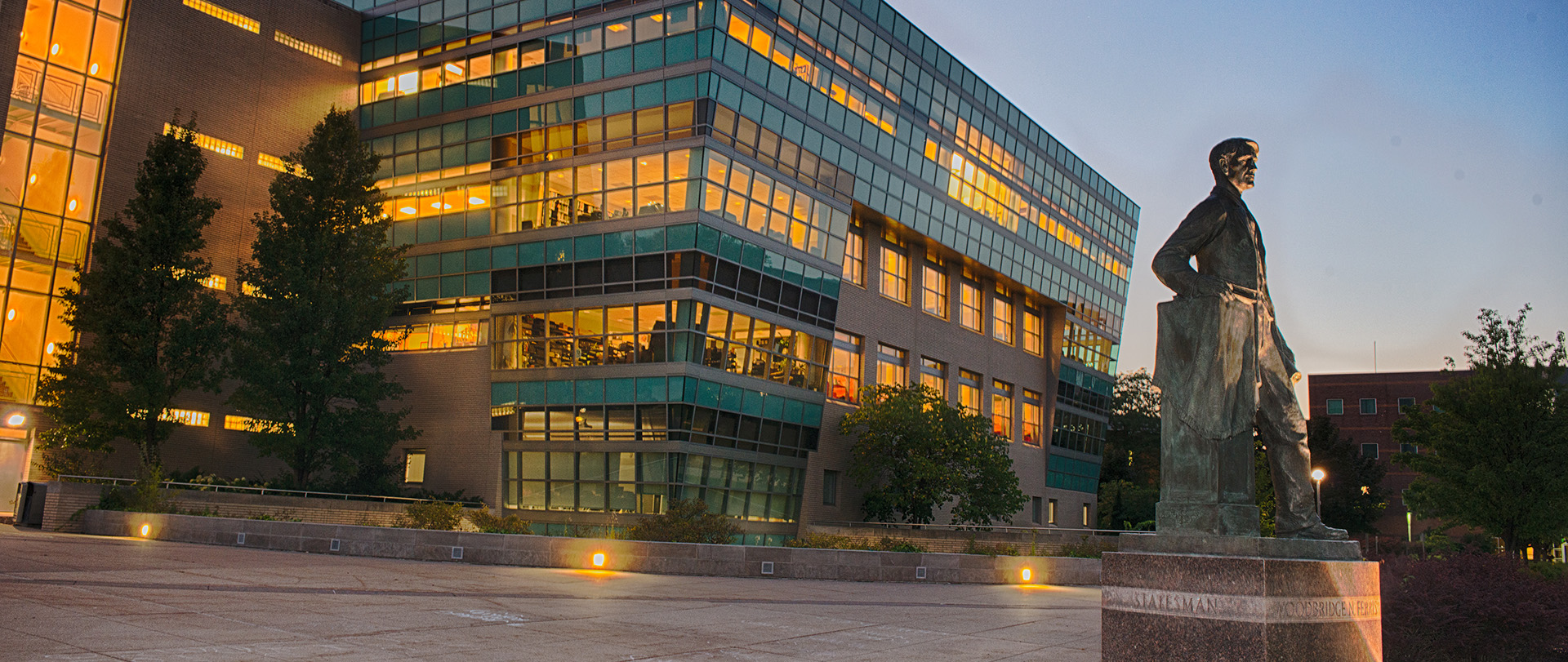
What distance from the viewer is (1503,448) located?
32.5 m

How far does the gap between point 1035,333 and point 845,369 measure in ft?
69.2

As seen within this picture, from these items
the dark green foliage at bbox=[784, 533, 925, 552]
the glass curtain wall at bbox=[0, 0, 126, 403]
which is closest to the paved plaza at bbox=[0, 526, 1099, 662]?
the dark green foliage at bbox=[784, 533, 925, 552]

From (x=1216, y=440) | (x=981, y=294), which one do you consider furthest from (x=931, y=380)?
(x=1216, y=440)

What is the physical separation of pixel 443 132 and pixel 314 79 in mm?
7995

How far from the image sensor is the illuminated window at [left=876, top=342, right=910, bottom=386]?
166 feet

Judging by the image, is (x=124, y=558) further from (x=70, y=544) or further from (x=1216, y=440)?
(x=1216, y=440)

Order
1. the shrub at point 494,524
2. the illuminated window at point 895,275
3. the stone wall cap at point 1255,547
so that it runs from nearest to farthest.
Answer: the stone wall cap at point 1255,547 → the shrub at point 494,524 → the illuminated window at point 895,275

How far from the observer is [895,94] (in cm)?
4888

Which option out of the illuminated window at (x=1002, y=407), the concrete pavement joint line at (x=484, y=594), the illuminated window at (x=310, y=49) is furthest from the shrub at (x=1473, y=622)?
the illuminated window at (x=310, y=49)

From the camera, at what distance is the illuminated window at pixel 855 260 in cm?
4888

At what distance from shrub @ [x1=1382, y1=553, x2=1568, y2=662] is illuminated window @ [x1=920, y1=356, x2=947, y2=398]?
41187 mm

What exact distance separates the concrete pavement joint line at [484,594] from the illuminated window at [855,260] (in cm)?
3115

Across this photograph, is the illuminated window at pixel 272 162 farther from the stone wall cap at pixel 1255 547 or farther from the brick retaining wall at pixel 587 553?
the stone wall cap at pixel 1255 547

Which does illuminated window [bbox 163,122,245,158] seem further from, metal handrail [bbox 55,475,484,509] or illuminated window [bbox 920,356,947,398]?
illuminated window [bbox 920,356,947,398]
